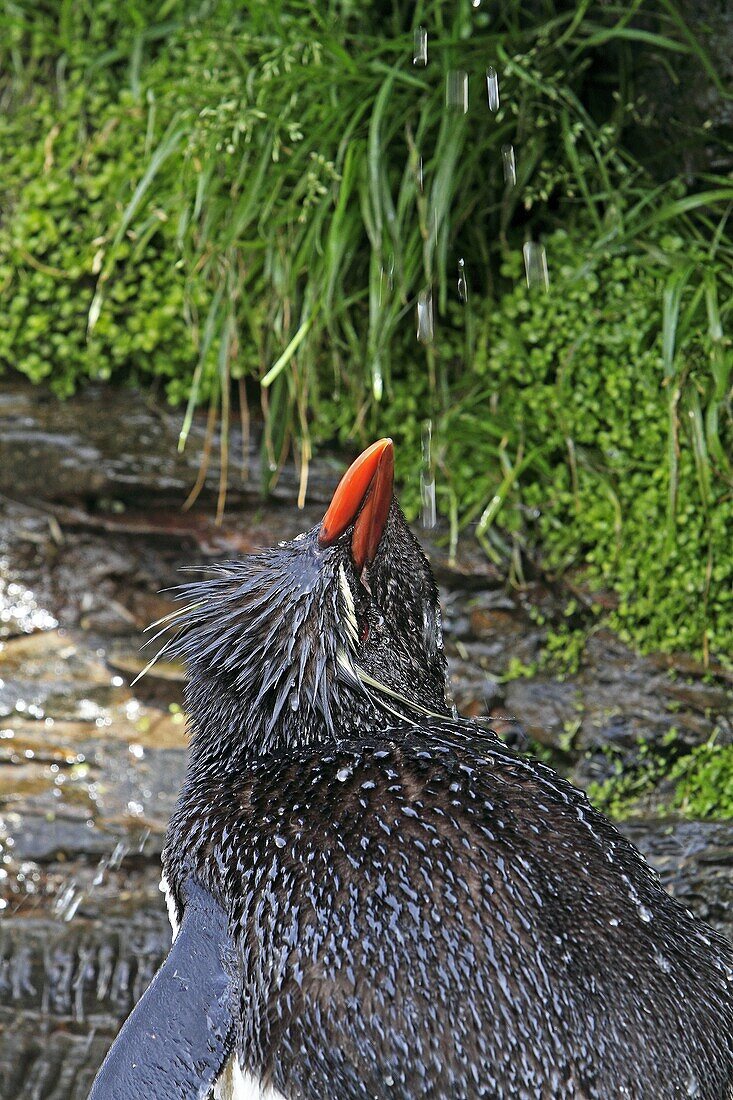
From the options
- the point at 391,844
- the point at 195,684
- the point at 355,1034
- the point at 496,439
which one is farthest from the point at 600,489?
the point at 355,1034

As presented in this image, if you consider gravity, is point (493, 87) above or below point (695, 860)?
above

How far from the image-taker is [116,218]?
13.5 ft

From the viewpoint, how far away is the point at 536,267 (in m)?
3.83

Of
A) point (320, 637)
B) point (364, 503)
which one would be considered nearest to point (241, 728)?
point (320, 637)

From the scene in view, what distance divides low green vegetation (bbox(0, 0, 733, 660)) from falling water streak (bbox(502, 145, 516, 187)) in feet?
0.07

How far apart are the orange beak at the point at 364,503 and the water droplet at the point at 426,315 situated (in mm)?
1514

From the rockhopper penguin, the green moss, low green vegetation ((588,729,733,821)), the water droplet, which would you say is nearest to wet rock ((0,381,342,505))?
the water droplet

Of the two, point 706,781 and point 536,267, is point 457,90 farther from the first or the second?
point 706,781

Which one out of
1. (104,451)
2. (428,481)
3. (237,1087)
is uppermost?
(428,481)

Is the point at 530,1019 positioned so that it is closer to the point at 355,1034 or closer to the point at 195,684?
the point at 355,1034

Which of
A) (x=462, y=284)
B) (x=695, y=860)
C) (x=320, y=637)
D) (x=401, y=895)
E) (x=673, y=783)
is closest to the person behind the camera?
(x=401, y=895)

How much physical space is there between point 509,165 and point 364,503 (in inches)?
76.9

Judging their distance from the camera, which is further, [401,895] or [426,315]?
[426,315]

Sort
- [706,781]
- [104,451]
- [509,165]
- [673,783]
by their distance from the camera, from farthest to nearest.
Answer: [104,451] → [509,165] → [673,783] → [706,781]
